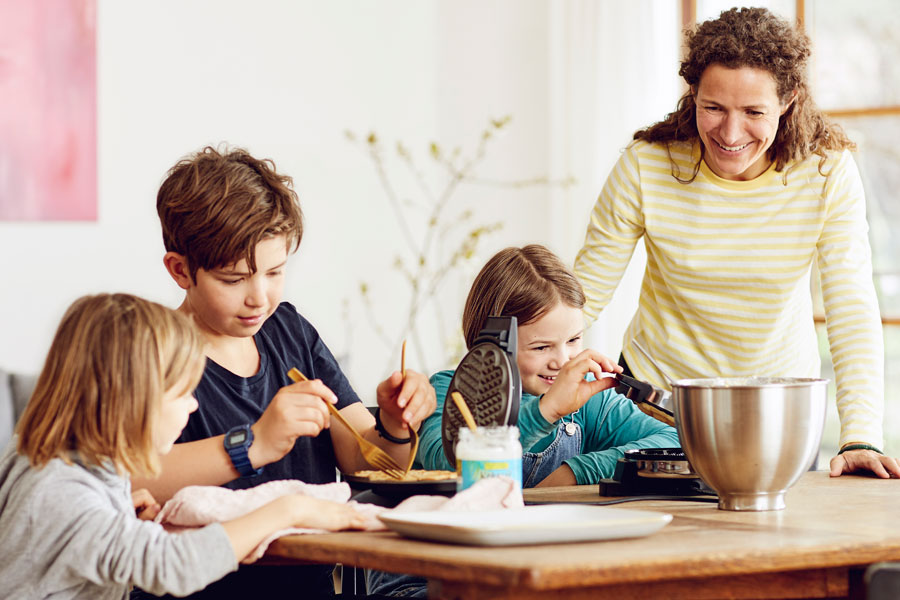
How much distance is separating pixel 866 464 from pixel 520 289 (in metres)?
0.63

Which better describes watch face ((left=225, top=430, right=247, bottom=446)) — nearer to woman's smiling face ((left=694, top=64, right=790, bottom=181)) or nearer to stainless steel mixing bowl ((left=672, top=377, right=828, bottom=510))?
stainless steel mixing bowl ((left=672, top=377, right=828, bottom=510))

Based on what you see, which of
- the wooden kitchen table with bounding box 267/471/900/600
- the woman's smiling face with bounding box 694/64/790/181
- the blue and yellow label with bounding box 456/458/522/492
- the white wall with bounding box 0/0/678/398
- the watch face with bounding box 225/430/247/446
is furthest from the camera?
the white wall with bounding box 0/0/678/398

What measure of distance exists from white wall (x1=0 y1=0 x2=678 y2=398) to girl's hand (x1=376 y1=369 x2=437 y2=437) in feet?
5.75

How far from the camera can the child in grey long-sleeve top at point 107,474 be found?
1.21m

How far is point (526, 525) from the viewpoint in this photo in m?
1.13

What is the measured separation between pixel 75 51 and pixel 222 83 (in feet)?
1.86

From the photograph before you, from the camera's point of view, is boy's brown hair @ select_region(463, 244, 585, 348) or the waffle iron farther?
boy's brown hair @ select_region(463, 244, 585, 348)

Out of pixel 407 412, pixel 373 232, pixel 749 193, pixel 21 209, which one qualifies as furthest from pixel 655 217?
pixel 373 232

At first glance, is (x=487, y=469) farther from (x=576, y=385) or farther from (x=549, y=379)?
(x=549, y=379)

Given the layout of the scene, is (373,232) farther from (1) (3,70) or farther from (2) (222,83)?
(1) (3,70)

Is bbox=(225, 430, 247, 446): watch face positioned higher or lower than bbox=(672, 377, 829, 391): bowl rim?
lower

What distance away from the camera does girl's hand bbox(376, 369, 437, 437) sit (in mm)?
1626

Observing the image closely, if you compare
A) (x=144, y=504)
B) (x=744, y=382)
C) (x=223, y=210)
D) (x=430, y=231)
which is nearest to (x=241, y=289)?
(x=223, y=210)

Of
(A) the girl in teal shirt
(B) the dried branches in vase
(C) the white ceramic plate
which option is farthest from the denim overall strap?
(B) the dried branches in vase
